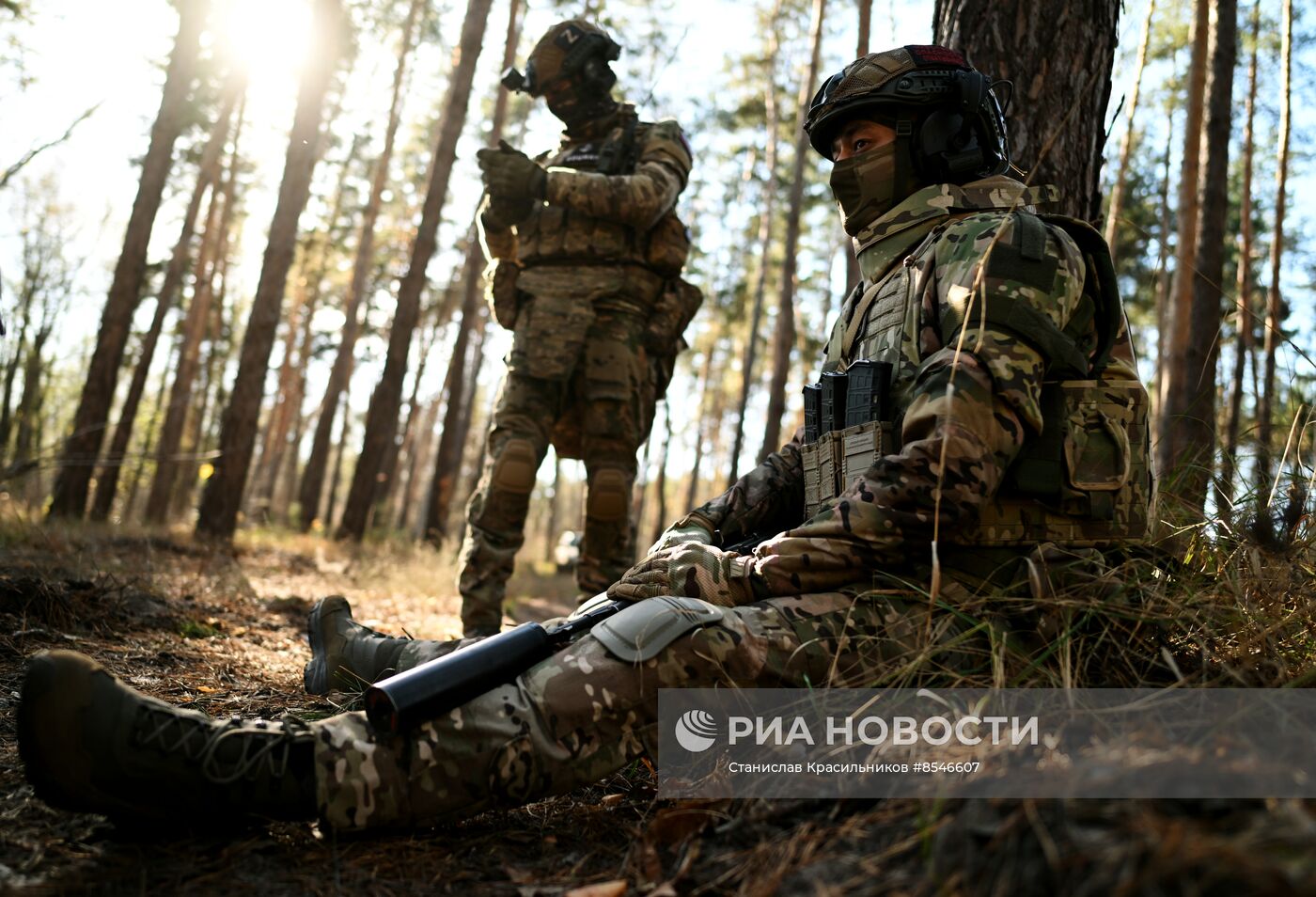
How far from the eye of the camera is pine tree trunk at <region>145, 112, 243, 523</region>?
45.4ft

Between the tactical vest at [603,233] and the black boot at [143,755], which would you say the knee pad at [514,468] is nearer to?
the tactical vest at [603,233]

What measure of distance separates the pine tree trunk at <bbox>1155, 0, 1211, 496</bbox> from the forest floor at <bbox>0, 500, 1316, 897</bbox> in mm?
6099

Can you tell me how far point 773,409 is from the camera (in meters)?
12.2

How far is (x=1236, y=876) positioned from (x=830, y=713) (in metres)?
0.97

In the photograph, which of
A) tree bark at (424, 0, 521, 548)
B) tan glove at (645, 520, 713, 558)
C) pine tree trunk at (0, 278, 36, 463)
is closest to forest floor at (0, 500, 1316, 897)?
tan glove at (645, 520, 713, 558)

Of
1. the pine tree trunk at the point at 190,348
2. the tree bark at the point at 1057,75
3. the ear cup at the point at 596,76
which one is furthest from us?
the pine tree trunk at the point at 190,348

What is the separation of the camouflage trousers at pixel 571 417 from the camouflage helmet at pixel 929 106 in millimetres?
2105

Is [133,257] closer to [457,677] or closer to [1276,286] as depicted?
[457,677]

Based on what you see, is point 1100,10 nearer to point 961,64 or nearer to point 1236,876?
point 961,64

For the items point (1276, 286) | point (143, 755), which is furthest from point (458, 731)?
point (1276, 286)

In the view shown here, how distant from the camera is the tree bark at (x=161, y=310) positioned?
10.3 meters

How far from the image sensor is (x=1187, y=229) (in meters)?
9.28

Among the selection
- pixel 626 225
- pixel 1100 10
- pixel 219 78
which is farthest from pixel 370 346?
pixel 1100 10

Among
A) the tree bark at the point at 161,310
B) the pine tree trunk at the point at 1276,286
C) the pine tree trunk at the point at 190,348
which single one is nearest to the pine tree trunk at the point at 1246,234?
the pine tree trunk at the point at 1276,286
